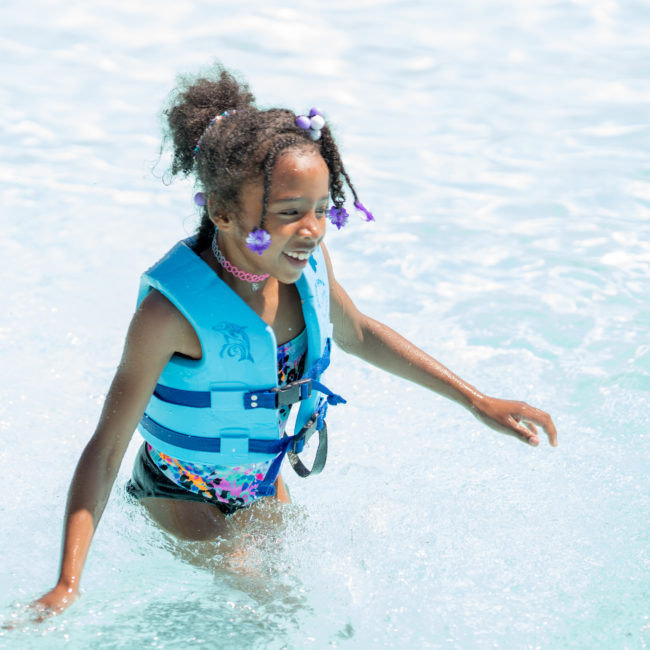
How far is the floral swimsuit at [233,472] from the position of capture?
3.01 m

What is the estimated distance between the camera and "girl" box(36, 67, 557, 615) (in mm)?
2557

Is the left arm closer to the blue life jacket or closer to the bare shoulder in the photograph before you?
the blue life jacket

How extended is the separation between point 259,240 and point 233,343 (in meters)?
0.33

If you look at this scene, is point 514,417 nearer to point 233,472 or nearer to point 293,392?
point 293,392

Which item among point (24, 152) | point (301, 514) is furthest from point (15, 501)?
point (24, 152)

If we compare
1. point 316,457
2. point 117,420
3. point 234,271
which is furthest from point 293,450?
point 117,420

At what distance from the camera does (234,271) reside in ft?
9.21

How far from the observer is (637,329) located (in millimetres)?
4945

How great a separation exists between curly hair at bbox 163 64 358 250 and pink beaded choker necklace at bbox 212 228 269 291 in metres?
0.06

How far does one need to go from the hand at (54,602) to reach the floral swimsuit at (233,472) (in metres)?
0.74

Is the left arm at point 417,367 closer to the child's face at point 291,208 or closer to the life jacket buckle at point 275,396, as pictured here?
the life jacket buckle at point 275,396

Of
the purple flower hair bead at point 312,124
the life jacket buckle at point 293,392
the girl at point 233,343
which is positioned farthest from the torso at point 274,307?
the purple flower hair bead at point 312,124

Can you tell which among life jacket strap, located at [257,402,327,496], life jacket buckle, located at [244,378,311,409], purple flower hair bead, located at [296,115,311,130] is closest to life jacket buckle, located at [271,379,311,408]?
life jacket buckle, located at [244,378,311,409]

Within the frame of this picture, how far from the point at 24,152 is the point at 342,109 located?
222cm
